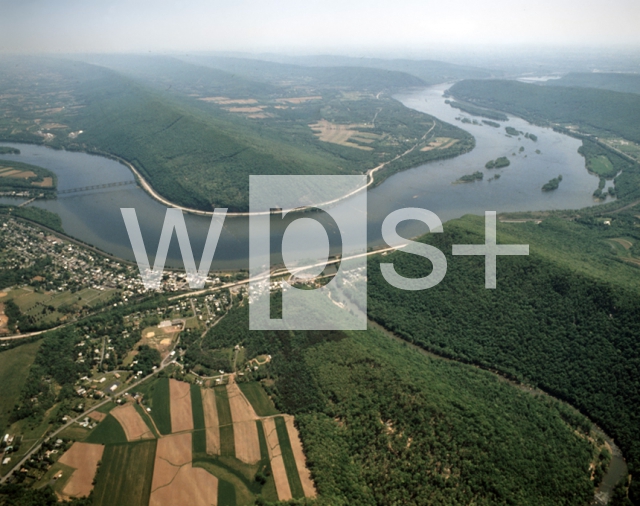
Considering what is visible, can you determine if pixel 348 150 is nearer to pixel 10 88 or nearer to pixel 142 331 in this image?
pixel 142 331

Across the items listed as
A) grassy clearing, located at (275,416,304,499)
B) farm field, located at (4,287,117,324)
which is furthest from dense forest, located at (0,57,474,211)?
grassy clearing, located at (275,416,304,499)

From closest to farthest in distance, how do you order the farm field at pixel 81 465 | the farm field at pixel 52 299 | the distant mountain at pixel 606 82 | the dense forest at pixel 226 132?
1. the farm field at pixel 81 465
2. the farm field at pixel 52 299
3. the dense forest at pixel 226 132
4. the distant mountain at pixel 606 82

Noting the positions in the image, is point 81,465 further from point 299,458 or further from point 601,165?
point 601,165

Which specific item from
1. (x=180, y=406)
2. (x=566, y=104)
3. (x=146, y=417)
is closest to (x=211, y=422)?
(x=180, y=406)

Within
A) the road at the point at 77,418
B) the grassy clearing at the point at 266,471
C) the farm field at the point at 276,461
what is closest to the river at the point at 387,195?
the road at the point at 77,418

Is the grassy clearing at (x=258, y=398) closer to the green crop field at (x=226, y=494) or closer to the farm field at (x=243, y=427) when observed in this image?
the farm field at (x=243, y=427)

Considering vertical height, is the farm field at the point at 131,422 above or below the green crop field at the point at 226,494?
above

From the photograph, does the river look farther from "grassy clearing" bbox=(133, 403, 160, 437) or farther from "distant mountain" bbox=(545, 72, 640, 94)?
"distant mountain" bbox=(545, 72, 640, 94)

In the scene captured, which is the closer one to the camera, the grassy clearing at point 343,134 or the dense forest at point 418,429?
the dense forest at point 418,429
